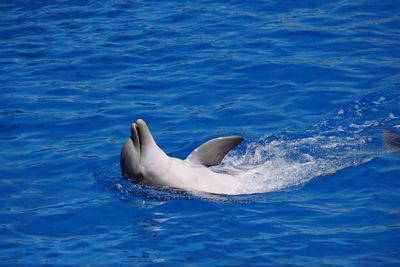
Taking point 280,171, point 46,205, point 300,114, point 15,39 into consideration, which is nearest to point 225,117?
point 300,114

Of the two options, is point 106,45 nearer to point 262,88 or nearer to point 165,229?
point 262,88

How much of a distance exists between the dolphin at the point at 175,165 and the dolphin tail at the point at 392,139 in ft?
7.03

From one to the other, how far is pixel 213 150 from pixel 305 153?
5.07ft

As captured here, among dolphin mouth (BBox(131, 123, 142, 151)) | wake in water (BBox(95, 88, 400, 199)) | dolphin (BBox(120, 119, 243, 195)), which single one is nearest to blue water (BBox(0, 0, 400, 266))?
wake in water (BBox(95, 88, 400, 199))

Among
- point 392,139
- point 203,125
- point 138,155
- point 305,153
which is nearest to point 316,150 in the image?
point 305,153

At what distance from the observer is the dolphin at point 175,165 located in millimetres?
7699

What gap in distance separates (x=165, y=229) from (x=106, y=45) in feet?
25.0

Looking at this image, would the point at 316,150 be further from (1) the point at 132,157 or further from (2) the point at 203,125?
(1) the point at 132,157

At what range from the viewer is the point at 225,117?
10062 mm

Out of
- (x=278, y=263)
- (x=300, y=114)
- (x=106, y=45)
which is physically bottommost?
(x=278, y=263)

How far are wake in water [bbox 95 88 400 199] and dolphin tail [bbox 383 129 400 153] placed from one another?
0.29ft

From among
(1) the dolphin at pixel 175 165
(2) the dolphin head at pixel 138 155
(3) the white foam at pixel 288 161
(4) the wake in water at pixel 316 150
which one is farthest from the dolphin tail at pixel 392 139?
(2) the dolphin head at pixel 138 155

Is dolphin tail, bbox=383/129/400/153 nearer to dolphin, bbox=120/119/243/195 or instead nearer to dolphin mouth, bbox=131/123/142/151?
dolphin, bbox=120/119/243/195

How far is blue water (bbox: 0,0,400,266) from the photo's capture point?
656 cm
